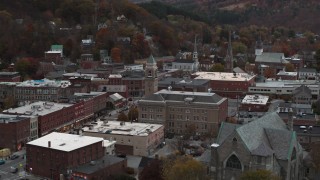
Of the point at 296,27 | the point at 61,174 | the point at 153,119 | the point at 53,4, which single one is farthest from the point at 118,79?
the point at 296,27

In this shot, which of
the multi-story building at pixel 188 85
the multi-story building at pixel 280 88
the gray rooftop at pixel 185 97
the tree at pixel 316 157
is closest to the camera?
the tree at pixel 316 157

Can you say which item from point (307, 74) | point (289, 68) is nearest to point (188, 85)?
point (307, 74)

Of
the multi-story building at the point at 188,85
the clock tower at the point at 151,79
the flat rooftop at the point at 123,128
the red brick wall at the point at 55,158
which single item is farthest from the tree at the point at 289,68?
the red brick wall at the point at 55,158

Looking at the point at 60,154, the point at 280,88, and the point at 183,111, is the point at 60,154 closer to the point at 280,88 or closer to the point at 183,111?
the point at 183,111

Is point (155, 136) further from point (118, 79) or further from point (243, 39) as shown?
point (243, 39)

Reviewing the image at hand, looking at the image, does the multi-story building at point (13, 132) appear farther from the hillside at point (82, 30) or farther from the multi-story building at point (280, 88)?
the hillside at point (82, 30)

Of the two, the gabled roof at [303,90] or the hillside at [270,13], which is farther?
the hillside at [270,13]
